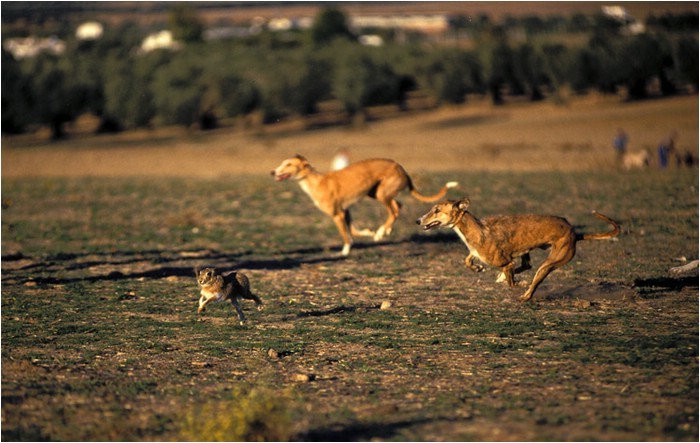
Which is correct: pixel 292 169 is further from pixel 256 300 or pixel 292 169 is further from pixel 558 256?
pixel 558 256

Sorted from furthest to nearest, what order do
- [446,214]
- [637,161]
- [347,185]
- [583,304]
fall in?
1. [637,161]
2. [347,185]
3. [583,304]
4. [446,214]

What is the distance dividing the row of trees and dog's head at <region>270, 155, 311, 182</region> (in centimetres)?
4814

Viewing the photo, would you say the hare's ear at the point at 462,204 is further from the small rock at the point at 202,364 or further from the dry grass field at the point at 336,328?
the small rock at the point at 202,364

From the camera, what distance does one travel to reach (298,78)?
7600cm

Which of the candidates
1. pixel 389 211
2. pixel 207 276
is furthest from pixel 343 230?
pixel 207 276

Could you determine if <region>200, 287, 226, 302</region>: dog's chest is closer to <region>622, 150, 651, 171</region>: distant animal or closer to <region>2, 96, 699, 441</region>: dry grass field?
<region>2, 96, 699, 441</region>: dry grass field

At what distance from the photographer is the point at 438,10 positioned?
130375 millimetres

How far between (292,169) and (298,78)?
5712cm

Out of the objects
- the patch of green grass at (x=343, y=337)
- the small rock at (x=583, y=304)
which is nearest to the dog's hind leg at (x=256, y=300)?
the patch of green grass at (x=343, y=337)

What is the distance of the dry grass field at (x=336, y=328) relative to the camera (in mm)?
9664

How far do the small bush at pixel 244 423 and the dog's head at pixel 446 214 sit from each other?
15.4ft

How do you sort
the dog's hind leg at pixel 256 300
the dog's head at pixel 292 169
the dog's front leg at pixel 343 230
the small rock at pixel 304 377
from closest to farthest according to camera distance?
the small rock at pixel 304 377 → the dog's hind leg at pixel 256 300 → the dog's head at pixel 292 169 → the dog's front leg at pixel 343 230

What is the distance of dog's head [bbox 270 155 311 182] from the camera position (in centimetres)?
1966

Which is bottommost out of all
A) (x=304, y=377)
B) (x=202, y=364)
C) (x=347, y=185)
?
(x=304, y=377)
